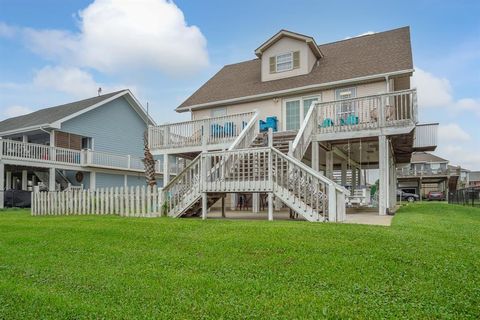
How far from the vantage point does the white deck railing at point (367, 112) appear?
12.0m

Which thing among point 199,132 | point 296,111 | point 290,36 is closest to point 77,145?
point 199,132

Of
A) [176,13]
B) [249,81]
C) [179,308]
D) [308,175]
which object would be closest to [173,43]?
[176,13]

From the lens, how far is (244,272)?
4.36 meters

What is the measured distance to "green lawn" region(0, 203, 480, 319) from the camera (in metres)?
3.27

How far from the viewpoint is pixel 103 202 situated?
1166 centimetres

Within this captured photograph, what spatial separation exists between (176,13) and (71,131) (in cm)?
1293

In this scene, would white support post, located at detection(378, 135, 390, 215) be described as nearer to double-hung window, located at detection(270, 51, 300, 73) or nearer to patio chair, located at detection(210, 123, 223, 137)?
patio chair, located at detection(210, 123, 223, 137)

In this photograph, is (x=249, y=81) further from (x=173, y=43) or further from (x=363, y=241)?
(x=363, y=241)

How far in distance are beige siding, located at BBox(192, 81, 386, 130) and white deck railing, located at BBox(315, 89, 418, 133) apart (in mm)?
1280

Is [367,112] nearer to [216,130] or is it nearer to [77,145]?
[216,130]

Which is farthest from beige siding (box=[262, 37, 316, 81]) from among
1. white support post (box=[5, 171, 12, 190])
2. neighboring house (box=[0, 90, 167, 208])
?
white support post (box=[5, 171, 12, 190])

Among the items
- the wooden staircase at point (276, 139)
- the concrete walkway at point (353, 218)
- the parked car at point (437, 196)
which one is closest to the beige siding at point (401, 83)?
the wooden staircase at point (276, 139)

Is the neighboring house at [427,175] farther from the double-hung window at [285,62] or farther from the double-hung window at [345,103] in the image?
the double-hung window at [345,103]

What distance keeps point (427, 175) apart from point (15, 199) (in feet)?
137
